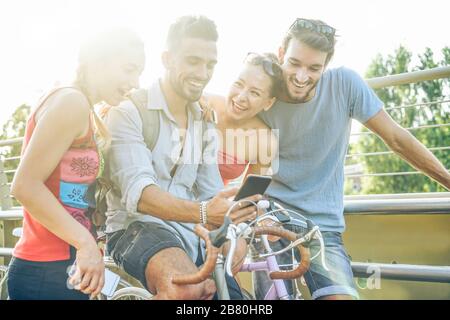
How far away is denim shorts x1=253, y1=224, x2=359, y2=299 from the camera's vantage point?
191 centimetres

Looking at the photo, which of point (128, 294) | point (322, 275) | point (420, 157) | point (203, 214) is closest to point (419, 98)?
point (420, 157)

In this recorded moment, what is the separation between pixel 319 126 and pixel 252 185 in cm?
40

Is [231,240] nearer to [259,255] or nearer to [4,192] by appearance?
[259,255]

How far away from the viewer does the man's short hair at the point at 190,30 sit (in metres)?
1.95

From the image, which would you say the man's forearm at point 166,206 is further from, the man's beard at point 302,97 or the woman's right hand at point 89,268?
the man's beard at point 302,97

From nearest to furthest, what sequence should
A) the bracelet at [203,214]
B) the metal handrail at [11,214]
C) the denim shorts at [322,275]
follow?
the bracelet at [203,214], the denim shorts at [322,275], the metal handrail at [11,214]

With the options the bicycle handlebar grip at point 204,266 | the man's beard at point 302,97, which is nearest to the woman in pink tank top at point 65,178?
the bicycle handlebar grip at point 204,266

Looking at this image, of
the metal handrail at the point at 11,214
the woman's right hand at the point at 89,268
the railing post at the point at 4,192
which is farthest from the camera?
the railing post at the point at 4,192

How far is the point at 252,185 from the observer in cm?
174

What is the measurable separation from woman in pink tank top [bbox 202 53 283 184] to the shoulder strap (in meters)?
0.19

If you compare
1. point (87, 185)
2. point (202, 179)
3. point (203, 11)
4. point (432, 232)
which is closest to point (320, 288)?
point (432, 232)

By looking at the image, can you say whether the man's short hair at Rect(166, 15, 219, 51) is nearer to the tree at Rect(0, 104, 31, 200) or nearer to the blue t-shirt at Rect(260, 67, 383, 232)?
the blue t-shirt at Rect(260, 67, 383, 232)

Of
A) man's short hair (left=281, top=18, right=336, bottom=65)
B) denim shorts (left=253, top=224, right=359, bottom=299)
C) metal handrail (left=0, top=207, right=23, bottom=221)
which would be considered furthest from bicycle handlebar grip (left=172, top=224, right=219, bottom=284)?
metal handrail (left=0, top=207, right=23, bottom=221)

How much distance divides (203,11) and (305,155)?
0.61m
